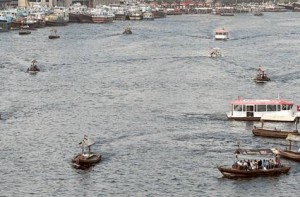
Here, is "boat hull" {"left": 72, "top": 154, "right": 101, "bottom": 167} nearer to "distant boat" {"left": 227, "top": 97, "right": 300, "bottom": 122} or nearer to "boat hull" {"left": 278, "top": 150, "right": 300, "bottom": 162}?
"boat hull" {"left": 278, "top": 150, "right": 300, "bottom": 162}

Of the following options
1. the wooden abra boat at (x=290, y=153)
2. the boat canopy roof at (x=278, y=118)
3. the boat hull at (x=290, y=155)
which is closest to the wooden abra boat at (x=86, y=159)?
the wooden abra boat at (x=290, y=153)

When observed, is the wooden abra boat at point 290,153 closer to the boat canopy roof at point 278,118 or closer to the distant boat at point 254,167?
the distant boat at point 254,167

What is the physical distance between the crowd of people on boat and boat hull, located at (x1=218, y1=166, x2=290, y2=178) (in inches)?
11.7

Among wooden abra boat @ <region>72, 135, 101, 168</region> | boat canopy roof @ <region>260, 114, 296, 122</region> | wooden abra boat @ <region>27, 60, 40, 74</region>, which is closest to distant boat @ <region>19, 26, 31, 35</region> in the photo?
wooden abra boat @ <region>27, 60, 40, 74</region>

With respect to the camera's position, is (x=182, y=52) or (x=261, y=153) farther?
(x=182, y=52)

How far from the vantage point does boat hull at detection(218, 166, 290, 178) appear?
5253 centimetres

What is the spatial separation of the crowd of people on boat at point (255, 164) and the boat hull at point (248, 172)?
0.30 m

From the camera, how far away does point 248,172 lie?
52719mm

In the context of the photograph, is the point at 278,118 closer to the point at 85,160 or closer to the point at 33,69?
the point at 85,160

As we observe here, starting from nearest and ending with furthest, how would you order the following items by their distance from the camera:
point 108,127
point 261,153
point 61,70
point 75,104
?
point 261,153 < point 108,127 < point 75,104 < point 61,70

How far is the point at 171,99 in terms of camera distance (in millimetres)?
80938

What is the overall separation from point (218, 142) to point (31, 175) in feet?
50.0

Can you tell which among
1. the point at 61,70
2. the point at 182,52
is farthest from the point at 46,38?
the point at 61,70

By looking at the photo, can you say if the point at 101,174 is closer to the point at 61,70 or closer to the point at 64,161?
the point at 64,161
